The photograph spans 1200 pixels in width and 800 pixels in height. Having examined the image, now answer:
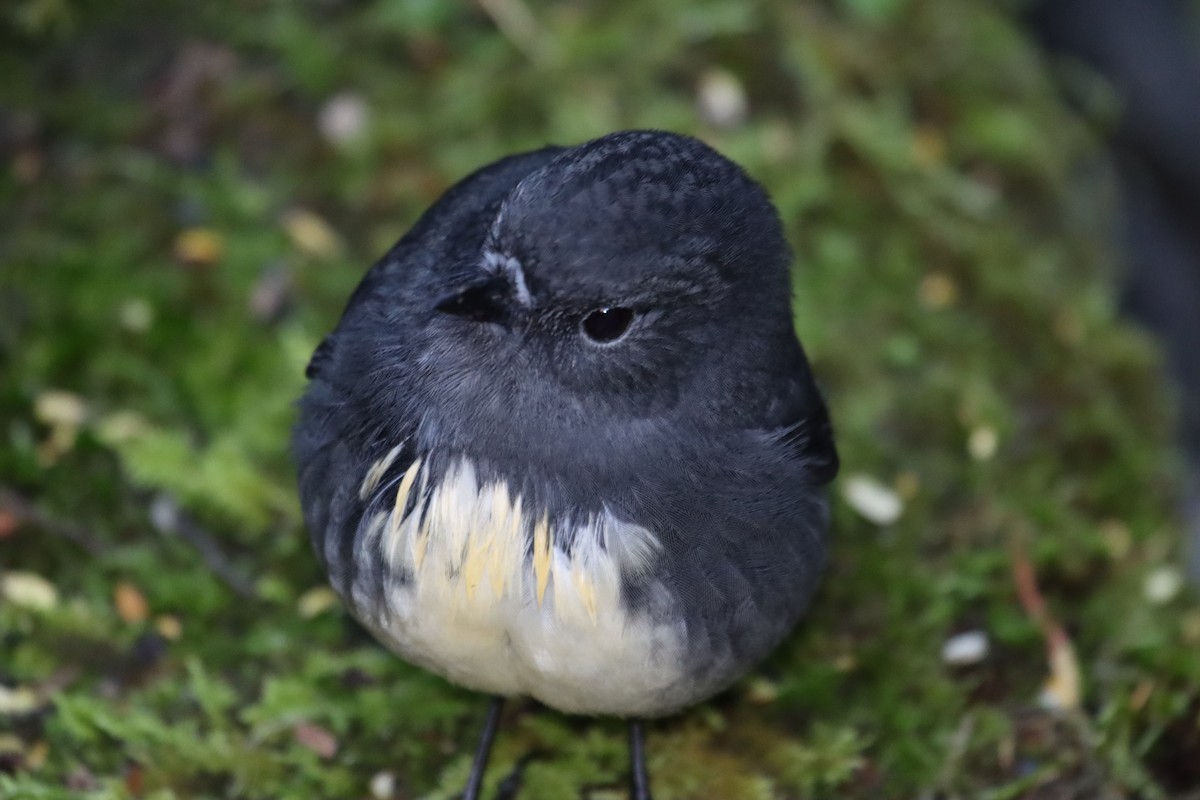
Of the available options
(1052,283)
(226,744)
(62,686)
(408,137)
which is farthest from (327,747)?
(1052,283)

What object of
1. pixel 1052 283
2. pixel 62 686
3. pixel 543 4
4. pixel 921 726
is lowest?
pixel 921 726

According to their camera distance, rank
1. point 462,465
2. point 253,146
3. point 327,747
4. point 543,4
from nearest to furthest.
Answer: point 462,465, point 327,747, point 253,146, point 543,4

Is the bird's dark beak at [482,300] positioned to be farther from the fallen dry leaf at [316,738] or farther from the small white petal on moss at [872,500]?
the small white petal on moss at [872,500]

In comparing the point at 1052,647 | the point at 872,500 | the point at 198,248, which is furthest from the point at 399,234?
the point at 1052,647

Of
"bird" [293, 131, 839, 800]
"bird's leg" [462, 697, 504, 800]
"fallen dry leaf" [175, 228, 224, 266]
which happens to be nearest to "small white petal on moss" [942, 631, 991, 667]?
"bird" [293, 131, 839, 800]

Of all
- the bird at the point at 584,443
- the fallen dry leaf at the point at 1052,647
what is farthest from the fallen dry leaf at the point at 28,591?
the fallen dry leaf at the point at 1052,647

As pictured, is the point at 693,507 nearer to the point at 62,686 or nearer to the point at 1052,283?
the point at 62,686
